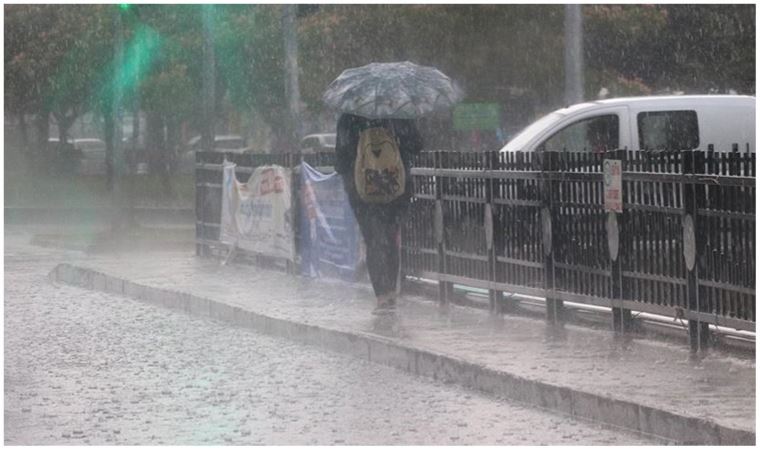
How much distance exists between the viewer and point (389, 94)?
12.8 meters

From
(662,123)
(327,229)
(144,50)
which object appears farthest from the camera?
(144,50)

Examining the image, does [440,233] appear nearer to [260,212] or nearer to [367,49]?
[260,212]

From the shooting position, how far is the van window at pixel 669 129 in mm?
15180

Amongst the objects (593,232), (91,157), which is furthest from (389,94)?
(91,157)

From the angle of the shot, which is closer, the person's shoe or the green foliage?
the person's shoe

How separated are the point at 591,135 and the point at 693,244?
4884mm

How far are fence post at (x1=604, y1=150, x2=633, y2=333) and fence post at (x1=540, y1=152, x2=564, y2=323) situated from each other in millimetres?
737

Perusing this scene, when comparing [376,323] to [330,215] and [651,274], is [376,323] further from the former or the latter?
[330,215]

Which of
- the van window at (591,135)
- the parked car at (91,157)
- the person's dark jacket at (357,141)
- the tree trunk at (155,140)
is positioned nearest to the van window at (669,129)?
the van window at (591,135)

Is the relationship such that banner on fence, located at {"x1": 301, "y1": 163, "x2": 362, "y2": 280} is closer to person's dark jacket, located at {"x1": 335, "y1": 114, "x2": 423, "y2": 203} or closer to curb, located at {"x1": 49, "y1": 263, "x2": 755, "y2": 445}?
curb, located at {"x1": 49, "y1": 263, "x2": 755, "y2": 445}

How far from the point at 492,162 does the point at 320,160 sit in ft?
11.7

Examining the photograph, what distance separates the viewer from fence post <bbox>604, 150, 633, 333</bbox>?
37.8 feet

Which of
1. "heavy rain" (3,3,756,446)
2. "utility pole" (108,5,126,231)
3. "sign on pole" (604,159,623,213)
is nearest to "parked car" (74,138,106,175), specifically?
"utility pole" (108,5,126,231)

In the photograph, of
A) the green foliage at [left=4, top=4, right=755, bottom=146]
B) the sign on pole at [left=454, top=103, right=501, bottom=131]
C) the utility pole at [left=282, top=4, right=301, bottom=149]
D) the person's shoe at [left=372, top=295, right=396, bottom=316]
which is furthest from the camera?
the green foliage at [left=4, top=4, right=755, bottom=146]
